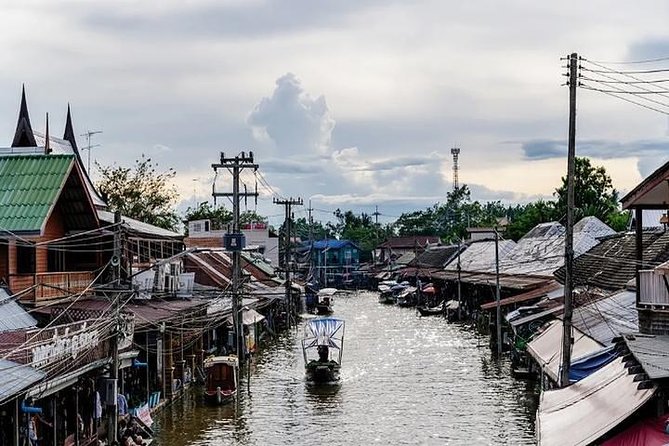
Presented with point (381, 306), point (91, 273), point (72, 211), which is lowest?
point (381, 306)

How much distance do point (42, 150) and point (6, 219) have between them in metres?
7.35

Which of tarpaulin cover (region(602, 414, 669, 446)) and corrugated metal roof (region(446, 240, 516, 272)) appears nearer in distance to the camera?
tarpaulin cover (region(602, 414, 669, 446))

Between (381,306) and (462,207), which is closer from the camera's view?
(381,306)

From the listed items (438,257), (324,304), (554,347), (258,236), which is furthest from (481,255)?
(554,347)

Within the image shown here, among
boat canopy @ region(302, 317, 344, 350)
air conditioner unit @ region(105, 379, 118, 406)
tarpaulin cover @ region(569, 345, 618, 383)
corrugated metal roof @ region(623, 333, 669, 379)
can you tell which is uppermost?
corrugated metal roof @ region(623, 333, 669, 379)

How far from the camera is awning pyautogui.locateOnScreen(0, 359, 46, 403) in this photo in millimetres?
18094

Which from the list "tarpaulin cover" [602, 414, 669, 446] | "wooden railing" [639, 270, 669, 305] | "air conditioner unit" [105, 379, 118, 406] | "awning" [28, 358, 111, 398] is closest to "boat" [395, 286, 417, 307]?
"wooden railing" [639, 270, 669, 305]

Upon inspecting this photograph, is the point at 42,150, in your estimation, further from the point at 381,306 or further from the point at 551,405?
the point at 381,306

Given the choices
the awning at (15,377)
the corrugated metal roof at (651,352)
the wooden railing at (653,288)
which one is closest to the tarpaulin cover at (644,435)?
the corrugated metal roof at (651,352)

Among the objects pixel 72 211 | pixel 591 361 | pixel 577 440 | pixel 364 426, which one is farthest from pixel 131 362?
pixel 577 440

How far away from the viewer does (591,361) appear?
79.9 feet

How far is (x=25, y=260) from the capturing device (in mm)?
28969

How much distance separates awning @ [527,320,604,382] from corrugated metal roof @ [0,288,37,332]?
15367mm

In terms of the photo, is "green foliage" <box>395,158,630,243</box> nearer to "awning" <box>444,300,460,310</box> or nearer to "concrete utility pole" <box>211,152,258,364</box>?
"awning" <box>444,300,460,310</box>
